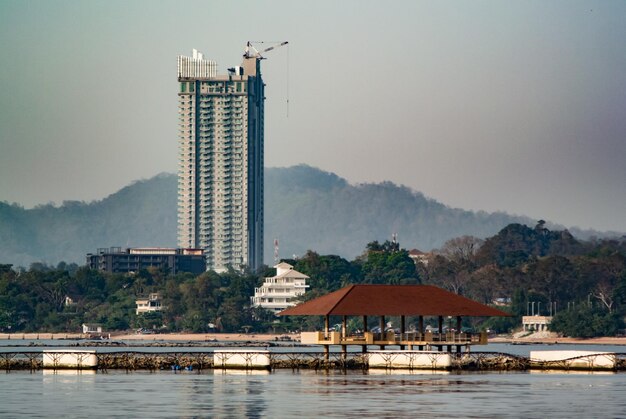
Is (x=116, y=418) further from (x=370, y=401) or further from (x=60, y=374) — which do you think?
(x=60, y=374)

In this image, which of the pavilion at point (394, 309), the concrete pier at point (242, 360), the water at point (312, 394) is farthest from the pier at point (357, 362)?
the water at point (312, 394)

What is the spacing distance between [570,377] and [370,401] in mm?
29189

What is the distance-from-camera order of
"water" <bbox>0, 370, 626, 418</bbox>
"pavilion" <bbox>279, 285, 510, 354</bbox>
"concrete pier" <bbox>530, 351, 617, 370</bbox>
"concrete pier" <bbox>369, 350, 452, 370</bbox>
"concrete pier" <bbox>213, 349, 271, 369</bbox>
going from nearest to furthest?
"water" <bbox>0, 370, 626, 418</bbox>, "pavilion" <bbox>279, 285, 510, 354</bbox>, "concrete pier" <bbox>369, 350, 452, 370</bbox>, "concrete pier" <bbox>530, 351, 617, 370</bbox>, "concrete pier" <bbox>213, 349, 271, 369</bbox>

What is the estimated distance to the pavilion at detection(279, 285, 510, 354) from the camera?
112375 millimetres

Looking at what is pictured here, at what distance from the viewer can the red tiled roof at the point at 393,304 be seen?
112062 millimetres

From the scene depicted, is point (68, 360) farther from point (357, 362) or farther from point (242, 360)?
point (357, 362)

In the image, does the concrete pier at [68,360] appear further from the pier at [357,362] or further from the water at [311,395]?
the water at [311,395]

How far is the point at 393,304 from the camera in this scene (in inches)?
4466

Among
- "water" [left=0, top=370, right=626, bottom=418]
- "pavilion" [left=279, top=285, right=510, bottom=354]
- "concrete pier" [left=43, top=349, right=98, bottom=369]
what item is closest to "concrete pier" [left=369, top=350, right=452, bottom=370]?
"pavilion" [left=279, top=285, right=510, bottom=354]

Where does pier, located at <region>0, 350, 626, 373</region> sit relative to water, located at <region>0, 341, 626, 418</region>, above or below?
above

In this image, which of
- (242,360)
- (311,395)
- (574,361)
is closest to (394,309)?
(242,360)

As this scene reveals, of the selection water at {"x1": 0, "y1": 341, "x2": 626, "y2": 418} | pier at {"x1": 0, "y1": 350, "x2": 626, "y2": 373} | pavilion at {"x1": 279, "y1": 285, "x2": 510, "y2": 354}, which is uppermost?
pavilion at {"x1": 279, "y1": 285, "x2": 510, "y2": 354}

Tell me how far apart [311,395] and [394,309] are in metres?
25.8

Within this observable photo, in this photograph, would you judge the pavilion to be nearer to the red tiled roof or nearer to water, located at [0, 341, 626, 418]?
the red tiled roof
